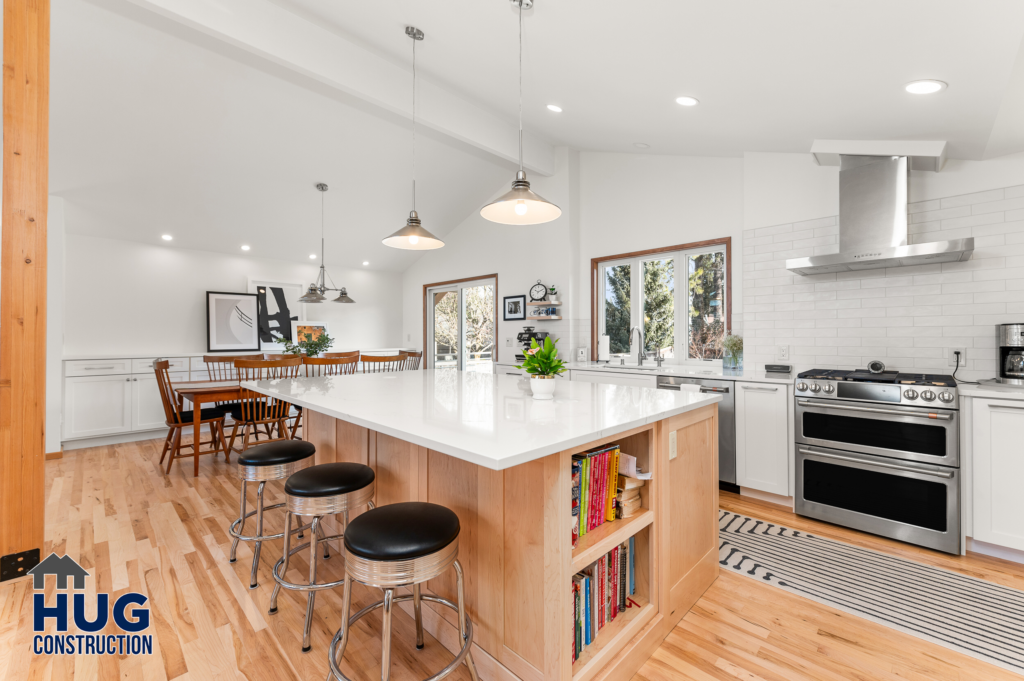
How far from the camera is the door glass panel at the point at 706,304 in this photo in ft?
13.4

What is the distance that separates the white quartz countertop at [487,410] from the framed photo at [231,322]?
376 centimetres

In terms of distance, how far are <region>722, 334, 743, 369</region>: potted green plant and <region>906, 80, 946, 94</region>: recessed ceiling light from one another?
202 centimetres

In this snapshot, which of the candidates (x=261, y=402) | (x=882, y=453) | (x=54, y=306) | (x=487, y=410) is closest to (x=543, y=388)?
(x=487, y=410)

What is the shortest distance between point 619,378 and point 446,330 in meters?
3.57

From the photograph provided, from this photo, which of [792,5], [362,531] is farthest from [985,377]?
[362,531]

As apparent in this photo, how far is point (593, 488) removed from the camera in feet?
5.31

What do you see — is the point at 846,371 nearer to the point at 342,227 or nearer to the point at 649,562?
the point at 649,562

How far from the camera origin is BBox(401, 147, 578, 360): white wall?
5.02 meters

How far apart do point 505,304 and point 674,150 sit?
2.61 meters

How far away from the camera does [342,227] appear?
588 centimetres

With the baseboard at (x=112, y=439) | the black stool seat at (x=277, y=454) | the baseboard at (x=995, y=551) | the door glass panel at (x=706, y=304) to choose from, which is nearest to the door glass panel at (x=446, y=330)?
the baseboard at (x=112, y=439)

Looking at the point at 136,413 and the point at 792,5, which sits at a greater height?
the point at 792,5

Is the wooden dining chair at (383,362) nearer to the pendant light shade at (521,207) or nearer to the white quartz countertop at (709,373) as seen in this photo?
the white quartz countertop at (709,373)

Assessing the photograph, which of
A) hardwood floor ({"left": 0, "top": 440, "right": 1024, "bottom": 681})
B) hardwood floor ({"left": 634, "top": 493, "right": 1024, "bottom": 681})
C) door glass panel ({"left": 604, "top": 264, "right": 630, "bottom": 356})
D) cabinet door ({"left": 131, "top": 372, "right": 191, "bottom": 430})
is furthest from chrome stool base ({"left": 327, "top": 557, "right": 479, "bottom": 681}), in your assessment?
cabinet door ({"left": 131, "top": 372, "right": 191, "bottom": 430})
